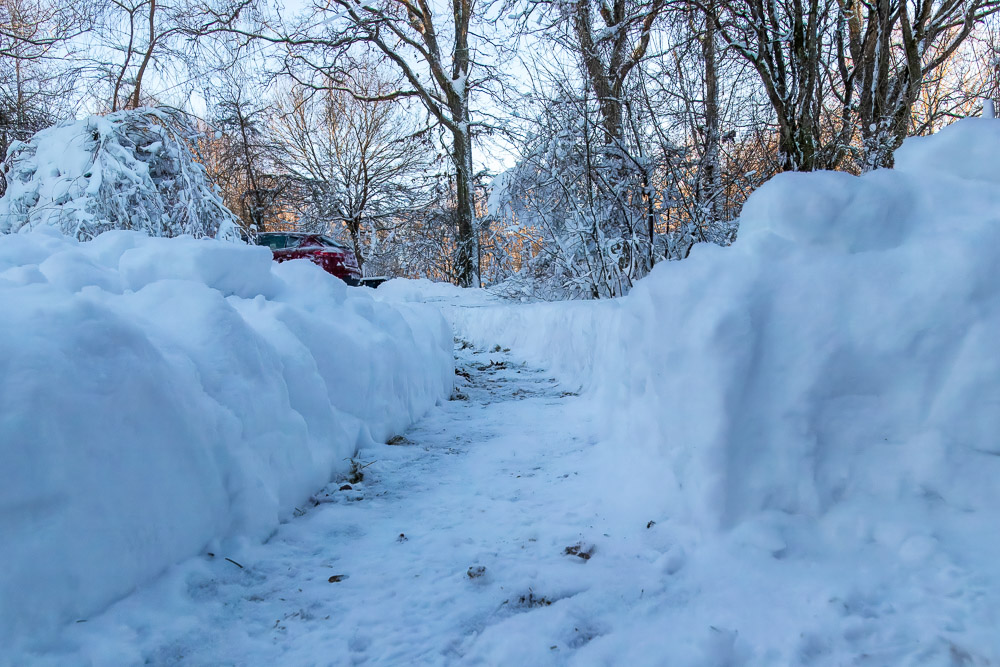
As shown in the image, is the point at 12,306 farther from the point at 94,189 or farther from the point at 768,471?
the point at 94,189

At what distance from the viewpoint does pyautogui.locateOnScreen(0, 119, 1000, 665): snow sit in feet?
3.51

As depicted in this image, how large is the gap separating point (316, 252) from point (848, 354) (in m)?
9.88

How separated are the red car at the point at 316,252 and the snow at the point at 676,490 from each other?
8.26 meters

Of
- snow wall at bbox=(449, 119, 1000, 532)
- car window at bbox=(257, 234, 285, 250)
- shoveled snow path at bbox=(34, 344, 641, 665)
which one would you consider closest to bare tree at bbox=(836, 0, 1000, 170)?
snow wall at bbox=(449, 119, 1000, 532)

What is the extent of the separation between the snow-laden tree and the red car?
4694mm

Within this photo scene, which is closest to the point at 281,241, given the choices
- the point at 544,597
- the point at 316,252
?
the point at 316,252

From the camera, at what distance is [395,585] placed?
1346 mm

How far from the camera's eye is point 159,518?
1269 mm

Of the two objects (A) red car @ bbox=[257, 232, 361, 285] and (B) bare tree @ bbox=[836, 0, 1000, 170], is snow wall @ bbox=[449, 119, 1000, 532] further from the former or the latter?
(A) red car @ bbox=[257, 232, 361, 285]

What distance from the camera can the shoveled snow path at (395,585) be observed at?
1.08 meters

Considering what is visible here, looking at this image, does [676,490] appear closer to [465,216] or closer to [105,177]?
[105,177]

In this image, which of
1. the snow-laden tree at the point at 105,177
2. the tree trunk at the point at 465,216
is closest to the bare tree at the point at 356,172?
the tree trunk at the point at 465,216

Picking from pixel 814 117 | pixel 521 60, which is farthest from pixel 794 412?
→ pixel 521 60

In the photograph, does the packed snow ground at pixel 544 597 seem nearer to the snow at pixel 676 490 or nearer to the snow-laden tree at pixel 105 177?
the snow at pixel 676 490
